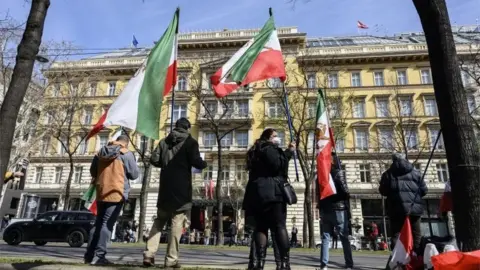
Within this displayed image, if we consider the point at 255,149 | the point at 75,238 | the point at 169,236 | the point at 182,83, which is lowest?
the point at 169,236

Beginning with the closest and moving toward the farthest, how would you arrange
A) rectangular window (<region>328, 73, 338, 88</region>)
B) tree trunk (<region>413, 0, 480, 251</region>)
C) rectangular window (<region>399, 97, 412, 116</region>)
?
tree trunk (<region>413, 0, 480, 251</region>) → rectangular window (<region>399, 97, 412, 116</region>) → rectangular window (<region>328, 73, 338, 88</region>)

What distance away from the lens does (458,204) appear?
4.62 meters

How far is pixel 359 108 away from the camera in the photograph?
41344mm

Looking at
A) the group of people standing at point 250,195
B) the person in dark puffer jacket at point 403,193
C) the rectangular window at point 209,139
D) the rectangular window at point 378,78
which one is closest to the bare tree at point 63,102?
the rectangular window at point 209,139

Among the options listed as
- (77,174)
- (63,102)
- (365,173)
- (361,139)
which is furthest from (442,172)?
(77,174)

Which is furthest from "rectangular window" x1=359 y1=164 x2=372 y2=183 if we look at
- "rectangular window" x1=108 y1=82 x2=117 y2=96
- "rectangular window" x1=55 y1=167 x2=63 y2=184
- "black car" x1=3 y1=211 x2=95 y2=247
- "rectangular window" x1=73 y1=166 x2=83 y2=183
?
"rectangular window" x1=55 y1=167 x2=63 y2=184

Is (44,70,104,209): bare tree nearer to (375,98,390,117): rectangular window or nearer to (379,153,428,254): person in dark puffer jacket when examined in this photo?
(379,153,428,254): person in dark puffer jacket

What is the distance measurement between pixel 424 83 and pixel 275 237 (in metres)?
40.6

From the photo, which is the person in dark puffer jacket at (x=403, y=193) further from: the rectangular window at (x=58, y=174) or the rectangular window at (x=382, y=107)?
the rectangular window at (x=58, y=174)

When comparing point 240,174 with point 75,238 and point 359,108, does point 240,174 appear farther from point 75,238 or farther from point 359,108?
point 75,238

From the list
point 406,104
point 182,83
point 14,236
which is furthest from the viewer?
point 182,83

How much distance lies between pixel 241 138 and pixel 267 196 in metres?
36.4

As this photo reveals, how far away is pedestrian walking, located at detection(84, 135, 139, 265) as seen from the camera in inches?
216

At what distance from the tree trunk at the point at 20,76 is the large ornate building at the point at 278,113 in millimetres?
30021
